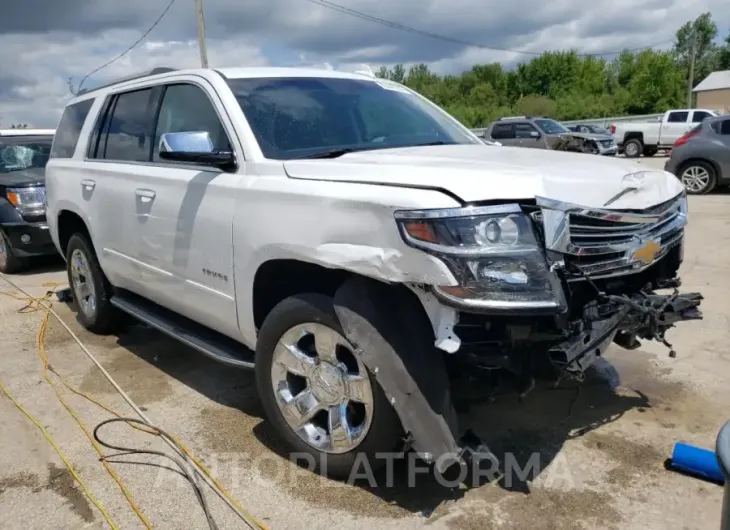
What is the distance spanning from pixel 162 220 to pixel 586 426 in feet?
8.94

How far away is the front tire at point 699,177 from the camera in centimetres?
1345

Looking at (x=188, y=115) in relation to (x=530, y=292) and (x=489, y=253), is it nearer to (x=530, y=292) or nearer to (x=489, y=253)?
(x=489, y=253)

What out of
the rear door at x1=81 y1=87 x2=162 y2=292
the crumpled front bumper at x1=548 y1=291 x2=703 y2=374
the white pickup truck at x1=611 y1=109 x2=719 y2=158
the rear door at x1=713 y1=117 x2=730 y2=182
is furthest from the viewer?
the white pickup truck at x1=611 y1=109 x2=719 y2=158

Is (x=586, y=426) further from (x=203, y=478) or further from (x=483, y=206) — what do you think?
(x=203, y=478)

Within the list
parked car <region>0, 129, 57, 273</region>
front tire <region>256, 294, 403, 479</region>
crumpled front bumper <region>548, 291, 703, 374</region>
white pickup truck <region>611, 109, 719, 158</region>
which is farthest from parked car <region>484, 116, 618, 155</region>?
front tire <region>256, 294, 403, 479</region>

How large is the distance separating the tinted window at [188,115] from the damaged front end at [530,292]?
1621 millimetres

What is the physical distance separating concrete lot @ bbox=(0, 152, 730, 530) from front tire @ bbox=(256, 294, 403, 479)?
0.20 metres

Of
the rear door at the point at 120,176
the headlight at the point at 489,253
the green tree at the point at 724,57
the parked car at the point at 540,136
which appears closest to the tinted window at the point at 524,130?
the parked car at the point at 540,136

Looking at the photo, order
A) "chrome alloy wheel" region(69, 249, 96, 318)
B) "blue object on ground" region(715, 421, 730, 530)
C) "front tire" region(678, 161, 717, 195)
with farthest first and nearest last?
"front tire" region(678, 161, 717, 195)
"chrome alloy wheel" region(69, 249, 96, 318)
"blue object on ground" region(715, 421, 730, 530)

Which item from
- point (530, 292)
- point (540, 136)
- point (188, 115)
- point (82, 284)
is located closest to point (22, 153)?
point (82, 284)

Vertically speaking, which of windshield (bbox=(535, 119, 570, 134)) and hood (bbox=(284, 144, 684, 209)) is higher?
hood (bbox=(284, 144, 684, 209))

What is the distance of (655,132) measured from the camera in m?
26.0

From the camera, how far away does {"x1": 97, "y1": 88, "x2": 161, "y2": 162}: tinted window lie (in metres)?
4.58

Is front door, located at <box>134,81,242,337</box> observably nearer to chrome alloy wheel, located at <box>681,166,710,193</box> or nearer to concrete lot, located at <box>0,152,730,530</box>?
concrete lot, located at <box>0,152,730,530</box>
